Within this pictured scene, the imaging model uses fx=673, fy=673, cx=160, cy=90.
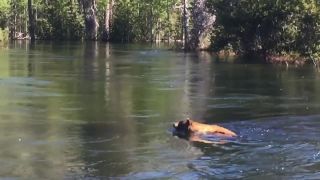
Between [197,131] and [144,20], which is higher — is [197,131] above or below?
below

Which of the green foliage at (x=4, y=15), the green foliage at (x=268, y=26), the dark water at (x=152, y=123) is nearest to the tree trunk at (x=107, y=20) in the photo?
the green foliage at (x=4, y=15)

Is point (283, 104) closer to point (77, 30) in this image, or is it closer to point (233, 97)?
point (233, 97)

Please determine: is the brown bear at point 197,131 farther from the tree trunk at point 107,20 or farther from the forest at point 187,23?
the tree trunk at point 107,20

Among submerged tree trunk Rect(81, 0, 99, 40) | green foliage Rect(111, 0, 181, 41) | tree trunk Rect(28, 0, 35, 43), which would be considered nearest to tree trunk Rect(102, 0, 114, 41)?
green foliage Rect(111, 0, 181, 41)

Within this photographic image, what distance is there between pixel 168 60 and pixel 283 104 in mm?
19222

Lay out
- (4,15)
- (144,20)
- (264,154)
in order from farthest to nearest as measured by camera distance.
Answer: (4,15), (144,20), (264,154)

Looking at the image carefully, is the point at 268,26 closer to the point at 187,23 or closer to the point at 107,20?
the point at 187,23

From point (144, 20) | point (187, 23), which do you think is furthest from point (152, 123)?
point (144, 20)

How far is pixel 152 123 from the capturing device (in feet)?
49.9

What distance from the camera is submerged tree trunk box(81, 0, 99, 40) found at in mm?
72806

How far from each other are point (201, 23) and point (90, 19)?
25.8 m

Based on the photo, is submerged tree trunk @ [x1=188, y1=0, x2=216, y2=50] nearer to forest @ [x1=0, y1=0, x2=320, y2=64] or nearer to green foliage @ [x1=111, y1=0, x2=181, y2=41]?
forest @ [x1=0, y1=0, x2=320, y2=64]

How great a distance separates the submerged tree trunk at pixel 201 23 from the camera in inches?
1918

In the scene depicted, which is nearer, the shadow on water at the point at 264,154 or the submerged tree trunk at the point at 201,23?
the shadow on water at the point at 264,154
